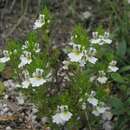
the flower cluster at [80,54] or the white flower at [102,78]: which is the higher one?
the flower cluster at [80,54]

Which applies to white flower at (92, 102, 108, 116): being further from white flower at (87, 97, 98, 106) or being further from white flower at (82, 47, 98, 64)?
white flower at (82, 47, 98, 64)

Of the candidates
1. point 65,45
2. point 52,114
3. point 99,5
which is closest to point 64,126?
point 52,114

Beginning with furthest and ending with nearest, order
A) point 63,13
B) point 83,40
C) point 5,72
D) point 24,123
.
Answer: point 63,13, point 5,72, point 24,123, point 83,40

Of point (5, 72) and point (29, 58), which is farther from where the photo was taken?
point (5, 72)

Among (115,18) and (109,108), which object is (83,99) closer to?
(109,108)

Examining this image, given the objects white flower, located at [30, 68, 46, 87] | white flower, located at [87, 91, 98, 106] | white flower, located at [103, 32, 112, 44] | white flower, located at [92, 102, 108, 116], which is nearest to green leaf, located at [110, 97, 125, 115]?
white flower, located at [92, 102, 108, 116]

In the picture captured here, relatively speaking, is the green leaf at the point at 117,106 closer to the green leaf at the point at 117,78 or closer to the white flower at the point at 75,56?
the green leaf at the point at 117,78

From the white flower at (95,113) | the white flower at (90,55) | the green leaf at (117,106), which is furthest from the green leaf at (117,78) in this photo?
the white flower at (90,55)
